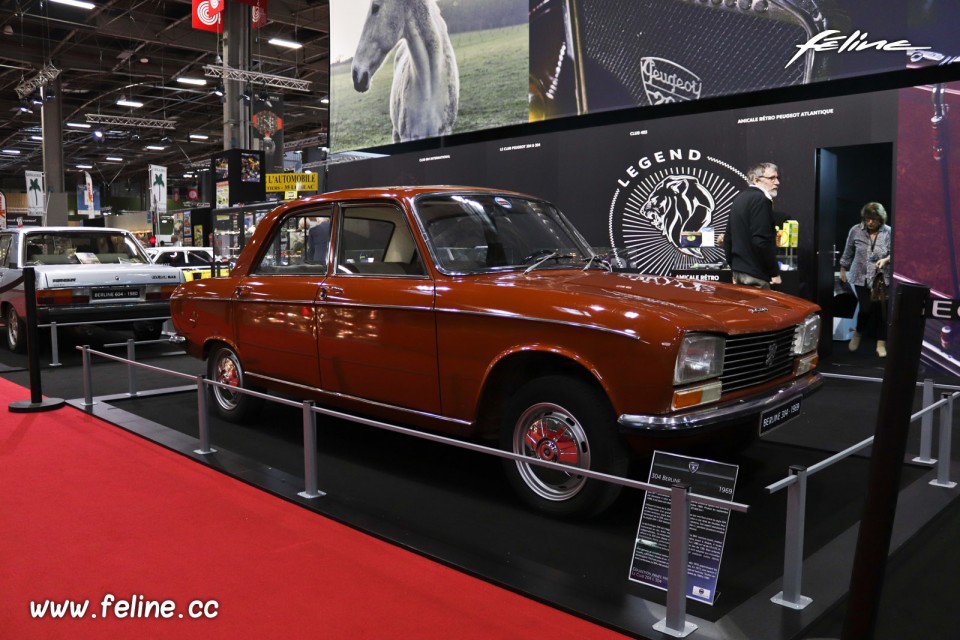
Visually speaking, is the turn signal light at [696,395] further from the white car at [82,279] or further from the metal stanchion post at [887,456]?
the white car at [82,279]

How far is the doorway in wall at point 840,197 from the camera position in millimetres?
7906

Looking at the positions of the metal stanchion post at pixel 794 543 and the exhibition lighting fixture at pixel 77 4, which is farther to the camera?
the exhibition lighting fixture at pixel 77 4

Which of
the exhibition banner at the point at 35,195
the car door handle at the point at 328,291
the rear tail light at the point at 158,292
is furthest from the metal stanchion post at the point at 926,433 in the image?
the exhibition banner at the point at 35,195

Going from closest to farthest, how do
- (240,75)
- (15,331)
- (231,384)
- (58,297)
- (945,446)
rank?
(945,446)
(231,384)
(58,297)
(15,331)
(240,75)

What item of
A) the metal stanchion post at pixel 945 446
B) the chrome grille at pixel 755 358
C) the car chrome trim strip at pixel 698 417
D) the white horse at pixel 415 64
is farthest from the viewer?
the white horse at pixel 415 64

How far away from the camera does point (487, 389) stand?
3.58 metres

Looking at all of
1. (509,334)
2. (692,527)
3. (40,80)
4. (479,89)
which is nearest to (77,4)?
(40,80)

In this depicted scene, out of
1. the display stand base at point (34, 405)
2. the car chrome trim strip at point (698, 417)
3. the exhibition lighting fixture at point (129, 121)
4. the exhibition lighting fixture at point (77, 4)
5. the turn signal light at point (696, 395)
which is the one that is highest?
the exhibition lighting fixture at point (77, 4)

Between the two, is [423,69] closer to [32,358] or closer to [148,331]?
[148,331]

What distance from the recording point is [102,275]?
849 centimetres

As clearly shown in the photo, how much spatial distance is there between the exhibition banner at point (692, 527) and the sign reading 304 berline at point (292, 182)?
11581 mm

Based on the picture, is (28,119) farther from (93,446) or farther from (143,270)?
(93,446)

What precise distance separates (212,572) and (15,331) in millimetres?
7690

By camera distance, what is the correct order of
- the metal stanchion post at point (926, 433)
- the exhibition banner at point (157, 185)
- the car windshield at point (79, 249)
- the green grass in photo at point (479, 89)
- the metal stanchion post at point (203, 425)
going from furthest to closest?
the exhibition banner at point (157, 185) < the green grass in photo at point (479, 89) < the car windshield at point (79, 249) < the metal stanchion post at point (203, 425) < the metal stanchion post at point (926, 433)
